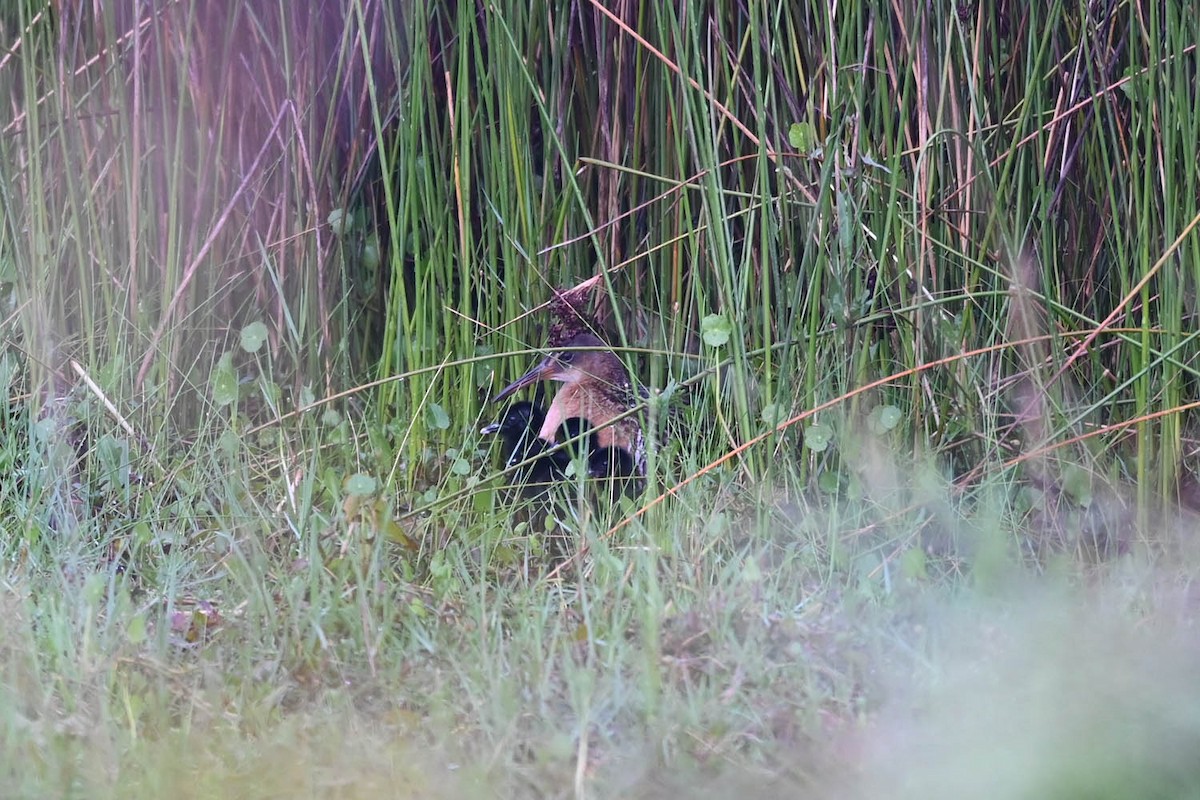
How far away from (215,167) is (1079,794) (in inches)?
66.1

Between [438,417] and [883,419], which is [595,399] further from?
[883,419]

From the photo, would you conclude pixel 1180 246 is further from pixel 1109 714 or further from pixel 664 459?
pixel 1109 714

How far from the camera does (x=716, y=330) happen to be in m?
1.80

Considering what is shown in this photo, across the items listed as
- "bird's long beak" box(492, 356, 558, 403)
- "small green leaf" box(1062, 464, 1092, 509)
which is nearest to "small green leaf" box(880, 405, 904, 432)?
"small green leaf" box(1062, 464, 1092, 509)

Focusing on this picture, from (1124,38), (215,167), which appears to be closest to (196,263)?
(215,167)

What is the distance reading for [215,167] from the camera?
84.1 inches

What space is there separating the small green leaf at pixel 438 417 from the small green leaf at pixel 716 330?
1.30ft

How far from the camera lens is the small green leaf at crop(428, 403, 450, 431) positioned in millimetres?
1869

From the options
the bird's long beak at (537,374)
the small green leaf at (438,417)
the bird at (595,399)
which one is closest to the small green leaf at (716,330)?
the bird at (595,399)

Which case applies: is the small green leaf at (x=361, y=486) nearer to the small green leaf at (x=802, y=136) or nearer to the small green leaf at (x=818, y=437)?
the small green leaf at (x=818, y=437)

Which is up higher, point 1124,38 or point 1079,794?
point 1124,38

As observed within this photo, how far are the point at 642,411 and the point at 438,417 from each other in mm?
301

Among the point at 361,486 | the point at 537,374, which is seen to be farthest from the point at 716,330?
the point at 361,486

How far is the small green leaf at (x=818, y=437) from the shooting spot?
5.75ft
